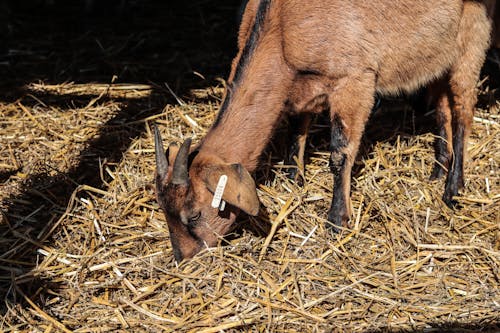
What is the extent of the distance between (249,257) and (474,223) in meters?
1.85

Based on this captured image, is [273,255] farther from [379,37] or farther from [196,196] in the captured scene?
[379,37]

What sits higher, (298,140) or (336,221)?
(298,140)

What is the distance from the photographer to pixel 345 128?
17.3 feet

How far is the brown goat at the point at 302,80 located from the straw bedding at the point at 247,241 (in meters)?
0.32

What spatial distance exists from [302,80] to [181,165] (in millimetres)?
1207

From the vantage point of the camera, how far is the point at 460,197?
18.6ft

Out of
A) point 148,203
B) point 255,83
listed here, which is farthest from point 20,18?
point 255,83

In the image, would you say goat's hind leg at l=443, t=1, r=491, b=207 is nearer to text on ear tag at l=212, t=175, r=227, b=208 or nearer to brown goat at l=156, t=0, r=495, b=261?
brown goat at l=156, t=0, r=495, b=261

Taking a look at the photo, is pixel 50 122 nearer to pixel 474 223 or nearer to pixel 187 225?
pixel 187 225

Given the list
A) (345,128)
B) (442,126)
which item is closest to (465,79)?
(442,126)

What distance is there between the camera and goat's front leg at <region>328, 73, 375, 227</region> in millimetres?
5156

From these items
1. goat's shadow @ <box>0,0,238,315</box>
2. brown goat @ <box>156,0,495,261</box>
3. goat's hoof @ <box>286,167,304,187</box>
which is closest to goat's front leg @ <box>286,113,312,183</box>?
goat's hoof @ <box>286,167,304,187</box>

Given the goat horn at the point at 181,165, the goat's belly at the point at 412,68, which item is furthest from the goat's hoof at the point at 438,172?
the goat horn at the point at 181,165

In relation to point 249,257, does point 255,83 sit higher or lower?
higher
